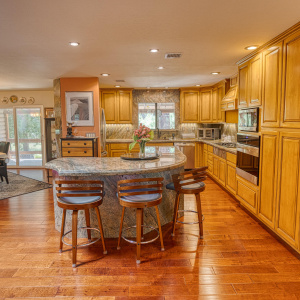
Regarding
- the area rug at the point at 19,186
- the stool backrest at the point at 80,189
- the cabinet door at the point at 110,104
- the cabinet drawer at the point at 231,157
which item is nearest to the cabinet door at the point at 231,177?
the cabinet drawer at the point at 231,157

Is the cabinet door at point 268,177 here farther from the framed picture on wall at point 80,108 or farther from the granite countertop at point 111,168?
the framed picture on wall at point 80,108

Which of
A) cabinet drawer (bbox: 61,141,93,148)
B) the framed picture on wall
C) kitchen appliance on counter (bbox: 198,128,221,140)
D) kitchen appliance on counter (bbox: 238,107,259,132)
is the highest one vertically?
the framed picture on wall

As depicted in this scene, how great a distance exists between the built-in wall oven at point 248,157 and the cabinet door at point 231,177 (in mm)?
392

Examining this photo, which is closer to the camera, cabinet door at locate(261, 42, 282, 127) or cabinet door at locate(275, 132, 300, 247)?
cabinet door at locate(275, 132, 300, 247)

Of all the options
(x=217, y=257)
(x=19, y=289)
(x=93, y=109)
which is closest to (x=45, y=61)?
(x=93, y=109)

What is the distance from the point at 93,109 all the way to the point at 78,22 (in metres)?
3.29

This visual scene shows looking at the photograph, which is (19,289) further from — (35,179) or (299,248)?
(35,179)

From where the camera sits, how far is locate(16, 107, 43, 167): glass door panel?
8203 millimetres

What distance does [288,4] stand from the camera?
2258 millimetres

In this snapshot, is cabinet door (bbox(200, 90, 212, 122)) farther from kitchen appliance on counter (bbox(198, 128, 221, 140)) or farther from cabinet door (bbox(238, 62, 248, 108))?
cabinet door (bbox(238, 62, 248, 108))

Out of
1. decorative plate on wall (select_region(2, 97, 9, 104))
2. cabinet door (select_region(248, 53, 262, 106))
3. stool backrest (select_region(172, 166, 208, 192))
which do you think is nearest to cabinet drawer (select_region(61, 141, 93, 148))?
stool backrest (select_region(172, 166, 208, 192))

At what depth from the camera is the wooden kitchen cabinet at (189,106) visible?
7.54 m

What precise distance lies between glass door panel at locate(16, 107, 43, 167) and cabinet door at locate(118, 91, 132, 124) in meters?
2.71

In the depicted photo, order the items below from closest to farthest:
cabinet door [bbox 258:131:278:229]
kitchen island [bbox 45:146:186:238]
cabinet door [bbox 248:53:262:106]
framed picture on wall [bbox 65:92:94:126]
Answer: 1. kitchen island [bbox 45:146:186:238]
2. cabinet door [bbox 258:131:278:229]
3. cabinet door [bbox 248:53:262:106]
4. framed picture on wall [bbox 65:92:94:126]
